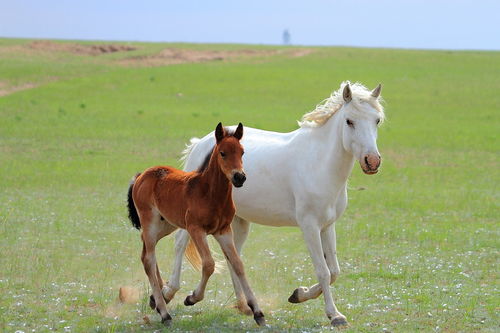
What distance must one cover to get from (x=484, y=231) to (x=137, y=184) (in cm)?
803

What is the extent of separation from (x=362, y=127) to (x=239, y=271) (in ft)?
6.15

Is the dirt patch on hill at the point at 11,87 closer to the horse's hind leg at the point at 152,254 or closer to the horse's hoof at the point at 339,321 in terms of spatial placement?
the horse's hind leg at the point at 152,254

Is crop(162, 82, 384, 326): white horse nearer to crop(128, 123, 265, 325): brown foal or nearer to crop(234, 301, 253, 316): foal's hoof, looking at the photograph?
crop(234, 301, 253, 316): foal's hoof

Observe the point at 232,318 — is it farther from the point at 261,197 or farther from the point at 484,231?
the point at 484,231

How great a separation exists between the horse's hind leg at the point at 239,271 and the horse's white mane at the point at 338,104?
5.86 ft

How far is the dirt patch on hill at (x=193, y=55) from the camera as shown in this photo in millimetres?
52844

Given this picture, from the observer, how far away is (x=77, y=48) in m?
57.1

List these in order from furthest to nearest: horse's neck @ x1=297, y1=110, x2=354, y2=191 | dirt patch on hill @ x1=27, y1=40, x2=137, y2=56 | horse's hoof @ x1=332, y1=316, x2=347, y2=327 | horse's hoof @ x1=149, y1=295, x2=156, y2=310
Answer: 1. dirt patch on hill @ x1=27, y1=40, x2=137, y2=56
2. horse's hoof @ x1=149, y1=295, x2=156, y2=310
3. horse's neck @ x1=297, y1=110, x2=354, y2=191
4. horse's hoof @ x1=332, y1=316, x2=347, y2=327

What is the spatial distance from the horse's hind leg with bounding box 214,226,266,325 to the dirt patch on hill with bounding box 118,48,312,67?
44726mm

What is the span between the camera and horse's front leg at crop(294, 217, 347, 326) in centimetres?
818

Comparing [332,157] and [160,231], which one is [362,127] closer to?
[332,157]

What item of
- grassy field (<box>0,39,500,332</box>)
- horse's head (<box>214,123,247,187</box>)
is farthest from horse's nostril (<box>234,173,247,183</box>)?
grassy field (<box>0,39,500,332</box>)

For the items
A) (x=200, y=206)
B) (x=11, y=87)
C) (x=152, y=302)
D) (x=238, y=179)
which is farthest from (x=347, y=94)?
(x=11, y=87)

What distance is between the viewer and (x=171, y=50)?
58469mm
